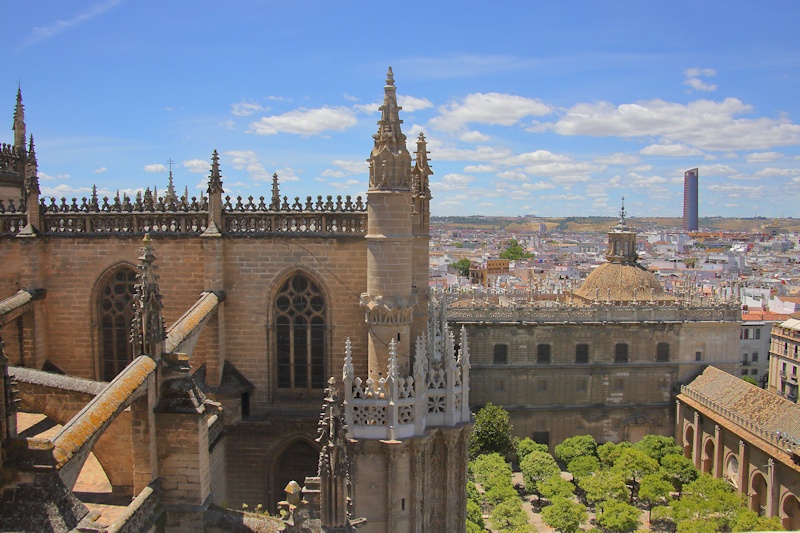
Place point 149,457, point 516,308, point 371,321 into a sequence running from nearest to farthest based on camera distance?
point 149,457, point 371,321, point 516,308

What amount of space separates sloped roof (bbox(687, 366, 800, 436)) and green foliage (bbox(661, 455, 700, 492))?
391 cm

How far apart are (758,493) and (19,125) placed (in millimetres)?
36394

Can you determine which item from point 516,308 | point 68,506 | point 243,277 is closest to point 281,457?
point 243,277

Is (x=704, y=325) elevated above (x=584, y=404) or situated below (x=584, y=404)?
above

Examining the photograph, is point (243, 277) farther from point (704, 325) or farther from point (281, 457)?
point (704, 325)

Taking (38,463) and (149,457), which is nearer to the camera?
(38,463)

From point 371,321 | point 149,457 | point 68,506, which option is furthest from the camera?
point 371,321

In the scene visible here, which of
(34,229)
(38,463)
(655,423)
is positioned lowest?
(655,423)

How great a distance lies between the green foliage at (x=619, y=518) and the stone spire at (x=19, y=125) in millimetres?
27128

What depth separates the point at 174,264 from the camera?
16094mm

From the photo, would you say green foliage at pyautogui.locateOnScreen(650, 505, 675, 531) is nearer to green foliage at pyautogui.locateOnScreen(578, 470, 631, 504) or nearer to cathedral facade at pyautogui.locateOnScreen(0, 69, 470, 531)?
green foliage at pyautogui.locateOnScreen(578, 470, 631, 504)

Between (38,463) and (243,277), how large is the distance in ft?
29.7

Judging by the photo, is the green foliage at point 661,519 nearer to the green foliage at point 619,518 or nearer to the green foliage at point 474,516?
the green foliage at point 619,518

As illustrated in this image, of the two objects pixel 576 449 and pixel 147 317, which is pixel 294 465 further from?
pixel 576 449
